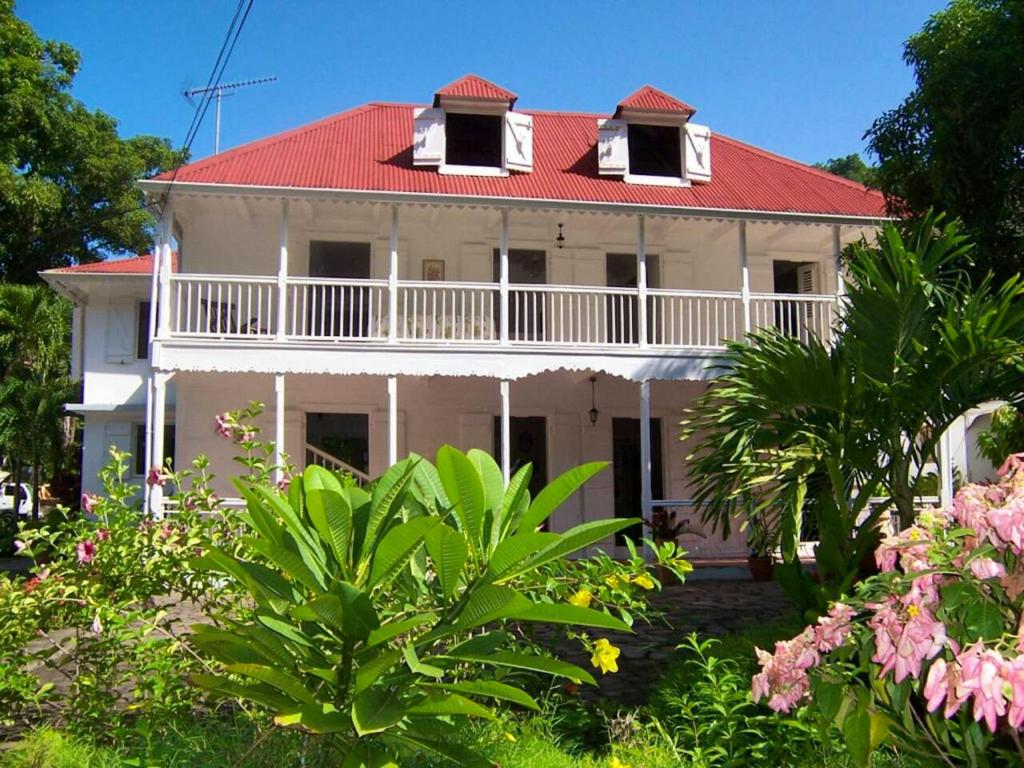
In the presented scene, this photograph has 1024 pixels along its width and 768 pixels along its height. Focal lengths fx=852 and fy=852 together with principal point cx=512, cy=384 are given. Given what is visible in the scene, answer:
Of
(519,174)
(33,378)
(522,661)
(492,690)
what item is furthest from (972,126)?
(33,378)

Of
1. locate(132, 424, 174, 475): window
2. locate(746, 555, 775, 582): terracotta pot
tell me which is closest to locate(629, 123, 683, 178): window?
locate(746, 555, 775, 582): terracotta pot

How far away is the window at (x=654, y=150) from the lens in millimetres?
15102

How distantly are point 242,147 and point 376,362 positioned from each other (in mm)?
4825

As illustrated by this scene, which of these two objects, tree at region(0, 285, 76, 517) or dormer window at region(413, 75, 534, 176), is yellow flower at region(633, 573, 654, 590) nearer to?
dormer window at region(413, 75, 534, 176)

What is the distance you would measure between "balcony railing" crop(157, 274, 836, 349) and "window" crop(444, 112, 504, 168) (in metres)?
2.31

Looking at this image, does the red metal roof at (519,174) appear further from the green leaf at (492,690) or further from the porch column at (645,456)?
the green leaf at (492,690)

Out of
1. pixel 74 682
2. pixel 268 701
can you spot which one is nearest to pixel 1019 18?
pixel 268 701

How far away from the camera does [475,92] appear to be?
14195 millimetres

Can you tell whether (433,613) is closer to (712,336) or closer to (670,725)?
(670,725)

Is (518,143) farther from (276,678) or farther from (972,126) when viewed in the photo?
(276,678)

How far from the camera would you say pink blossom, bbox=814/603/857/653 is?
99.7 inches

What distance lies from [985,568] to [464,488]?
4.92 feet

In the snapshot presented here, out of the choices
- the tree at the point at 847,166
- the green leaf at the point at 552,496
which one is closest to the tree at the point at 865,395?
the green leaf at the point at 552,496

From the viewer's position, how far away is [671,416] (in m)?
15.1
